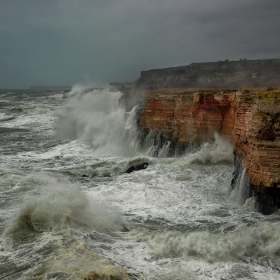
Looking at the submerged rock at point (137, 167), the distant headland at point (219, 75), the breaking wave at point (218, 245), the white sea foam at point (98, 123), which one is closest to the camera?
the breaking wave at point (218, 245)

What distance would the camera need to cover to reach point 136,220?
10.3 metres

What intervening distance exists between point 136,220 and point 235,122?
19.0 feet

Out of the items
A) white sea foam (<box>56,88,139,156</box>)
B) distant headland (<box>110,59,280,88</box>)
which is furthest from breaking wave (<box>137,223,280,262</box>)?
distant headland (<box>110,59,280,88</box>)

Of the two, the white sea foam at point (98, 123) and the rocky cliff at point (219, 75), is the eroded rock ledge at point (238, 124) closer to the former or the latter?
the white sea foam at point (98, 123)

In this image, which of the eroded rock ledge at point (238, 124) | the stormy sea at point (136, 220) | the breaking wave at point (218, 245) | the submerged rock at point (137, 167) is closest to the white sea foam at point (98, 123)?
the eroded rock ledge at point (238, 124)

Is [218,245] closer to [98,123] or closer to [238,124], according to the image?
[238,124]

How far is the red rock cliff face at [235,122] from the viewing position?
33.0 feet

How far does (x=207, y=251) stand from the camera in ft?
25.6

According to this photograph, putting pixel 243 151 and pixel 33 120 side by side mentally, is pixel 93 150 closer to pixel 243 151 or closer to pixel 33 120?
pixel 243 151

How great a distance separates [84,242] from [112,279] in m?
1.81

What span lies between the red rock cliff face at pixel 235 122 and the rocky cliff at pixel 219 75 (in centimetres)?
2452

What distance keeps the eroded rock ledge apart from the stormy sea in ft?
2.45

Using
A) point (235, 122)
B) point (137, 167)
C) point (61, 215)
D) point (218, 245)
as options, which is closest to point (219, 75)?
point (137, 167)

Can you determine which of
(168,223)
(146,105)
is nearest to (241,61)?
(146,105)
